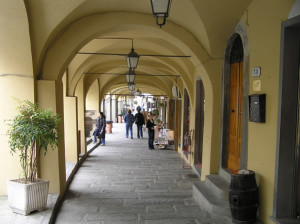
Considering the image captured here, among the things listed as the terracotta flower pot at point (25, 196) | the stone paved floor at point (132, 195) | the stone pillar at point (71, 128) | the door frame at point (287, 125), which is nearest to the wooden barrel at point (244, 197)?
the door frame at point (287, 125)

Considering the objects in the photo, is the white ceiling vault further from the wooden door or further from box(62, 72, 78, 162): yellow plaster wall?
box(62, 72, 78, 162): yellow plaster wall

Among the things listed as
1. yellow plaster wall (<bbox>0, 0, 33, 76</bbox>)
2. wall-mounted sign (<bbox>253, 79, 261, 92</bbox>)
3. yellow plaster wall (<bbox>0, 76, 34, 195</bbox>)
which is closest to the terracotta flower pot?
yellow plaster wall (<bbox>0, 76, 34, 195</bbox>)

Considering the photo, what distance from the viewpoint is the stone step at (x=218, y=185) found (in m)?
4.46

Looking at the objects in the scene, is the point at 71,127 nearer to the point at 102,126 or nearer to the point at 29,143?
the point at 102,126

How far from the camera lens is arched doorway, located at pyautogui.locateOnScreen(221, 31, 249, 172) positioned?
489 cm

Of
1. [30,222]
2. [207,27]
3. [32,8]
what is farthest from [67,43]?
[30,222]

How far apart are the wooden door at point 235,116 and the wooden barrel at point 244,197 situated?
1.23 m

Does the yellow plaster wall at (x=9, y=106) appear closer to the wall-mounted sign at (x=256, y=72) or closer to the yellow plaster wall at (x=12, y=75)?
the yellow plaster wall at (x=12, y=75)

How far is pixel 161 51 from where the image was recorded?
26.9 feet

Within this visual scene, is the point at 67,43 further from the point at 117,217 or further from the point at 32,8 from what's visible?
the point at 117,217

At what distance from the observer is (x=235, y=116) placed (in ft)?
16.7

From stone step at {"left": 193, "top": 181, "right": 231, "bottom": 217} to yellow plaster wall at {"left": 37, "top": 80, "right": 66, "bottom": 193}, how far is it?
272 centimetres

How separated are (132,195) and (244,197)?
2.59m

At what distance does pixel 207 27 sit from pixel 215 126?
6.60ft
